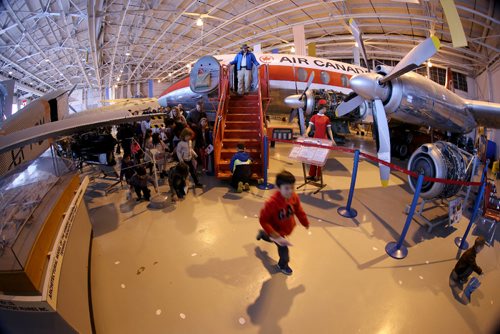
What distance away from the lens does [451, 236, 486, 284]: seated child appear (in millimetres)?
2857

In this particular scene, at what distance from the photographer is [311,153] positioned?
541 centimetres

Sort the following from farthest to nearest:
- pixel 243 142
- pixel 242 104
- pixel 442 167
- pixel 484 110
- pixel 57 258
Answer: pixel 242 104 < pixel 243 142 < pixel 484 110 < pixel 442 167 < pixel 57 258

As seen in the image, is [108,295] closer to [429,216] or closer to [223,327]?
[223,327]

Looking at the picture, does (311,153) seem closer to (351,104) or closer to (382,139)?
(382,139)

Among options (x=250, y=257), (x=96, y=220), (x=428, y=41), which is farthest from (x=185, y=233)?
(x=428, y=41)

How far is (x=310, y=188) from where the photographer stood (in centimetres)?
608

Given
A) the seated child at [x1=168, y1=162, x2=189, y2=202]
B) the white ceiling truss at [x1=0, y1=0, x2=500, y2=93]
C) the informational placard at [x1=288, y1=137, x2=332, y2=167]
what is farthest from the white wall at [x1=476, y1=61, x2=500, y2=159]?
the seated child at [x1=168, y1=162, x2=189, y2=202]

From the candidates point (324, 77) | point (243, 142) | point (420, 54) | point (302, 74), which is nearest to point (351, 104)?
point (420, 54)

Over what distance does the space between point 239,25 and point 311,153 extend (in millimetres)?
18941

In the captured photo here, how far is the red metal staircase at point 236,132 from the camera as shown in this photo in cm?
635

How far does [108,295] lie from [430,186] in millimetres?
5807

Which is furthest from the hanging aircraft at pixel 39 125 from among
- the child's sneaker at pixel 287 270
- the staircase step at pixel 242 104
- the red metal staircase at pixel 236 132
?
the child's sneaker at pixel 287 270

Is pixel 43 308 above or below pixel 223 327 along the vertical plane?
above

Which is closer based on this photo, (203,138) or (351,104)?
(351,104)
